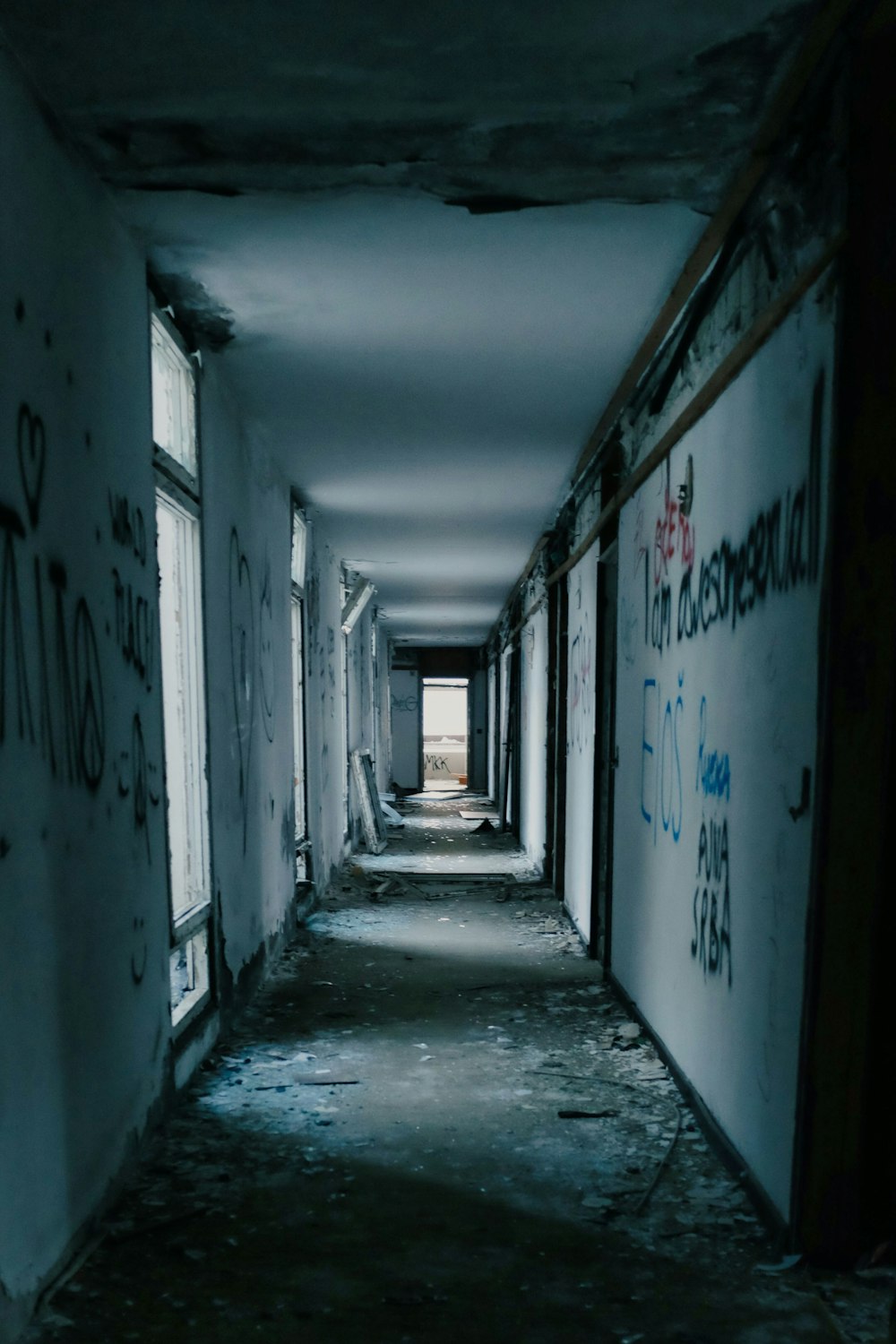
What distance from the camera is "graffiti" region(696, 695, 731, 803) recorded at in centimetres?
279

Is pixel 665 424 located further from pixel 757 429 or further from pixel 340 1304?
pixel 340 1304

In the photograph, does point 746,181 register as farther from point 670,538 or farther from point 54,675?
point 54,675

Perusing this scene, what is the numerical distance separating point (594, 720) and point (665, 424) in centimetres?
201

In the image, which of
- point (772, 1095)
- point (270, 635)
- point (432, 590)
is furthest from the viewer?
point (432, 590)

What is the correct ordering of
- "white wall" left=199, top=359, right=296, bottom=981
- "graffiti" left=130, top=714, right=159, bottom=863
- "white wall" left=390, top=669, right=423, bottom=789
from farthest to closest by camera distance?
"white wall" left=390, top=669, right=423, bottom=789, "white wall" left=199, top=359, right=296, bottom=981, "graffiti" left=130, top=714, right=159, bottom=863

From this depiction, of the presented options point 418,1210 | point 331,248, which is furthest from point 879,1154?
point 331,248

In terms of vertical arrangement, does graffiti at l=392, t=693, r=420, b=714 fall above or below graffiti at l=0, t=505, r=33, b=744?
below

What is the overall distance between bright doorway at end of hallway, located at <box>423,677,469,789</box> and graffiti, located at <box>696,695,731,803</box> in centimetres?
1684

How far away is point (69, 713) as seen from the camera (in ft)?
7.47

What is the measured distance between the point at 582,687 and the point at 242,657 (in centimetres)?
244

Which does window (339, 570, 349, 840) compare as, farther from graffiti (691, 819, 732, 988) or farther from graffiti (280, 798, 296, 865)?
graffiti (691, 819, 732, 988)

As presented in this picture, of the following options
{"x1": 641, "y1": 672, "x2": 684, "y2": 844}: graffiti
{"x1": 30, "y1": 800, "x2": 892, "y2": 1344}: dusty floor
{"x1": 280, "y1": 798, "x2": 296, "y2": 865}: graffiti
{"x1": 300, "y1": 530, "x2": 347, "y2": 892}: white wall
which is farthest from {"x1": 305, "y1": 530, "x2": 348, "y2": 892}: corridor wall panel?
{"x1": 641, "y1": 672, "x2": 684, "y2": 844}: graffiti

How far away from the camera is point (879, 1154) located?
2.12 metres

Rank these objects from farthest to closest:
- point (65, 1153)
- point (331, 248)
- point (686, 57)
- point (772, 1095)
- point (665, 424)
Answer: point (665, 424) < point (331, 248) < point (772, 1095) < point (65, 1153) < point (686, 57)
